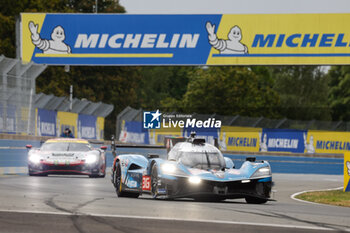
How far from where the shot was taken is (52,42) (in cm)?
3525

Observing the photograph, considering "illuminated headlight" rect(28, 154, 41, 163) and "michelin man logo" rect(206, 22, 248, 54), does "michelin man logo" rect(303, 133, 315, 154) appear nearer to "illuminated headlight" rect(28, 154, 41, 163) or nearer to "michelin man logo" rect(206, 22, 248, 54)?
"michelin man logo" rect(206, 22, 248, 54)

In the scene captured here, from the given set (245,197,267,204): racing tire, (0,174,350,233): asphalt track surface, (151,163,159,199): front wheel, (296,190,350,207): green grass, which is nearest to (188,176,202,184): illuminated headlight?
(151,163,159,199): front wheel

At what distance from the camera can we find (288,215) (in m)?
11.1

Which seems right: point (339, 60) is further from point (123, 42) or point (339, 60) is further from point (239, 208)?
point (239, 208)

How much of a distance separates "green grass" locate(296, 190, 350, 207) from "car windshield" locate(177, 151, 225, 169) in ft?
10.8

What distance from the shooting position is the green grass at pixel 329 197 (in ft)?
54.8

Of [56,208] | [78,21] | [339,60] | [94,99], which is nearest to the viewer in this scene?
[56,208]

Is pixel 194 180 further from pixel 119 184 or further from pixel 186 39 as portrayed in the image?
pixel 186 39

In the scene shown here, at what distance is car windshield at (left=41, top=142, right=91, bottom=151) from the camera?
72.9 ft

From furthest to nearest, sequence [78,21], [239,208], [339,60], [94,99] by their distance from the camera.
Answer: [94,99] → [78,21] → [339,60] → [239,208]

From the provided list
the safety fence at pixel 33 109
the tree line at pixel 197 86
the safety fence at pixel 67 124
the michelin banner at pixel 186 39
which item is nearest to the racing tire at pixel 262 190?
the safety fence at pixel 33 109

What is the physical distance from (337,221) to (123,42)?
25426mm

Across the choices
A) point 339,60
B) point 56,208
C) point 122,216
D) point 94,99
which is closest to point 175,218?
point 122,216

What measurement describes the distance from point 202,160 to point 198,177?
0.73m
